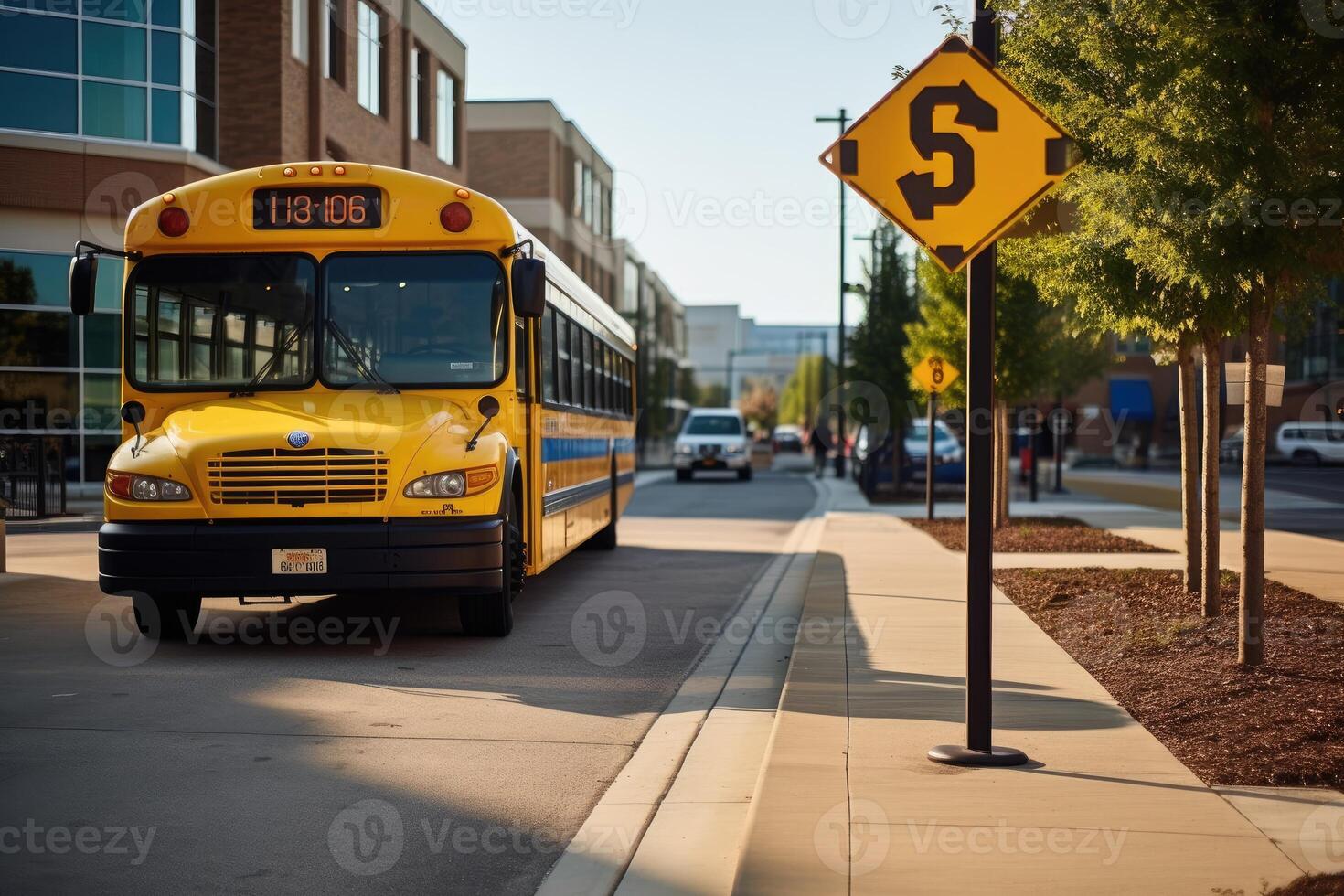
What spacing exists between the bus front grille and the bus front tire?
48.0 inches

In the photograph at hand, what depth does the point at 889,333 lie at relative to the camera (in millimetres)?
33594

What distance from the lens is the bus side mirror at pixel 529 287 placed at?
1003 cm

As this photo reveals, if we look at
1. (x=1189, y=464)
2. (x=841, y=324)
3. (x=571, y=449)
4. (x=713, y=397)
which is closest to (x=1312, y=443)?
(x=841, y=324)

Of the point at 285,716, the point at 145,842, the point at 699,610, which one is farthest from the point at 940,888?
the point at 699,610

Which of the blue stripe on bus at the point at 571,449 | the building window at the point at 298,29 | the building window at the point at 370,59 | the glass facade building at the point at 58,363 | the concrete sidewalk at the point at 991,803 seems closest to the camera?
the concrete sidewalk at the point at 991,803

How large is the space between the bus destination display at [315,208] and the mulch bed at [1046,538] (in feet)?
28.1

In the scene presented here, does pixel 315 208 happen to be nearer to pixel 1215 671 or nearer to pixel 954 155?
pixel 954 155

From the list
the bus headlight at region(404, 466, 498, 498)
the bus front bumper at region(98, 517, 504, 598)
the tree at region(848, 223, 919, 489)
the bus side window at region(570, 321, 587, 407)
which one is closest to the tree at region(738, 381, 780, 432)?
the tree at region(848, 223, 919, 489)

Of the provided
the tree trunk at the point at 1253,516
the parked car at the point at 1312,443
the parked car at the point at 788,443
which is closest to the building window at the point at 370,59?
the tree trunk at the point at 1253,516

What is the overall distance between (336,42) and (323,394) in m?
25.9

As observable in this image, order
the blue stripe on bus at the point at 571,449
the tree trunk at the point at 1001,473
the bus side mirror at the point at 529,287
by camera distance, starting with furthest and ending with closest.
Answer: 1. the tree trunk at the point at 1001,473
2. the blue stripe on bus at the point at 571,449
3. the bus side mirror at the point at 529,287

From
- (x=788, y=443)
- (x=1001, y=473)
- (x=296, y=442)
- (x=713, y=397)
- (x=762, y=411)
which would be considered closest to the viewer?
(x=296, y=442)

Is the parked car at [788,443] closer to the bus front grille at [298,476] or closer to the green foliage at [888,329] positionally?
the green foliage at [888,329]

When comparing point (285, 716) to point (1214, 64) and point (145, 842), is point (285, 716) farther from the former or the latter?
point (1214, 64)
